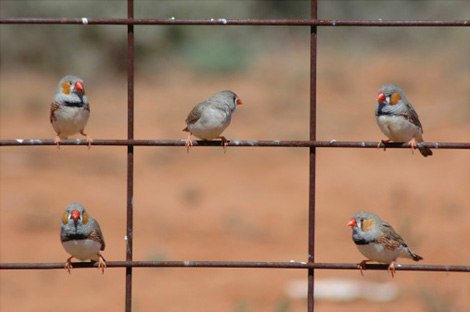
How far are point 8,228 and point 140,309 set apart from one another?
2.79 meters

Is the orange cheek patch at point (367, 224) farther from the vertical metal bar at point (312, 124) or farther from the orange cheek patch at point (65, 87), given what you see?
the orange cheek patch at point (65, 87)

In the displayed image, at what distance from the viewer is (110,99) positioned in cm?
1595

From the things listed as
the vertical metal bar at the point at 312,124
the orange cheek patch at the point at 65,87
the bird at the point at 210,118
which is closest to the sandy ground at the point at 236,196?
the bird at the point at 210,118

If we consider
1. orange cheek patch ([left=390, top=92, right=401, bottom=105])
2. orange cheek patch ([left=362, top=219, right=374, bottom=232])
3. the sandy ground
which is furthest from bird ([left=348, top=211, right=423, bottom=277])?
the sandy ground

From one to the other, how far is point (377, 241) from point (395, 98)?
32.1 inches

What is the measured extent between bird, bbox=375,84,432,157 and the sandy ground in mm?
2572

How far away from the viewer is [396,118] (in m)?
4.52

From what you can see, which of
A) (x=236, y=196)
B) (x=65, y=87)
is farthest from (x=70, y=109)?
(x=236, y=196)

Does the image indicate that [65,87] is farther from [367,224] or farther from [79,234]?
[367,224]

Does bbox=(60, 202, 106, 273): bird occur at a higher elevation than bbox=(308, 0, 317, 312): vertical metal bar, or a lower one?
lower

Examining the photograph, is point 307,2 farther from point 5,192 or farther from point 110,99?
point 5,192

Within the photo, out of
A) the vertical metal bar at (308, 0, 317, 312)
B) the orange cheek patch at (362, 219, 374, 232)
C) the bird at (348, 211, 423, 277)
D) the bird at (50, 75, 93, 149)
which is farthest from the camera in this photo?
the bird at (50, 75, 93, 149)

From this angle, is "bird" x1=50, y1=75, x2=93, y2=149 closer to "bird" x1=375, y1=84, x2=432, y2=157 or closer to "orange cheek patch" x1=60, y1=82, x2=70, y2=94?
"orange cheek patch" x1=60, y1=82, x2=70, y2=94

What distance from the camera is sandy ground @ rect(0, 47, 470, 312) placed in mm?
8133
